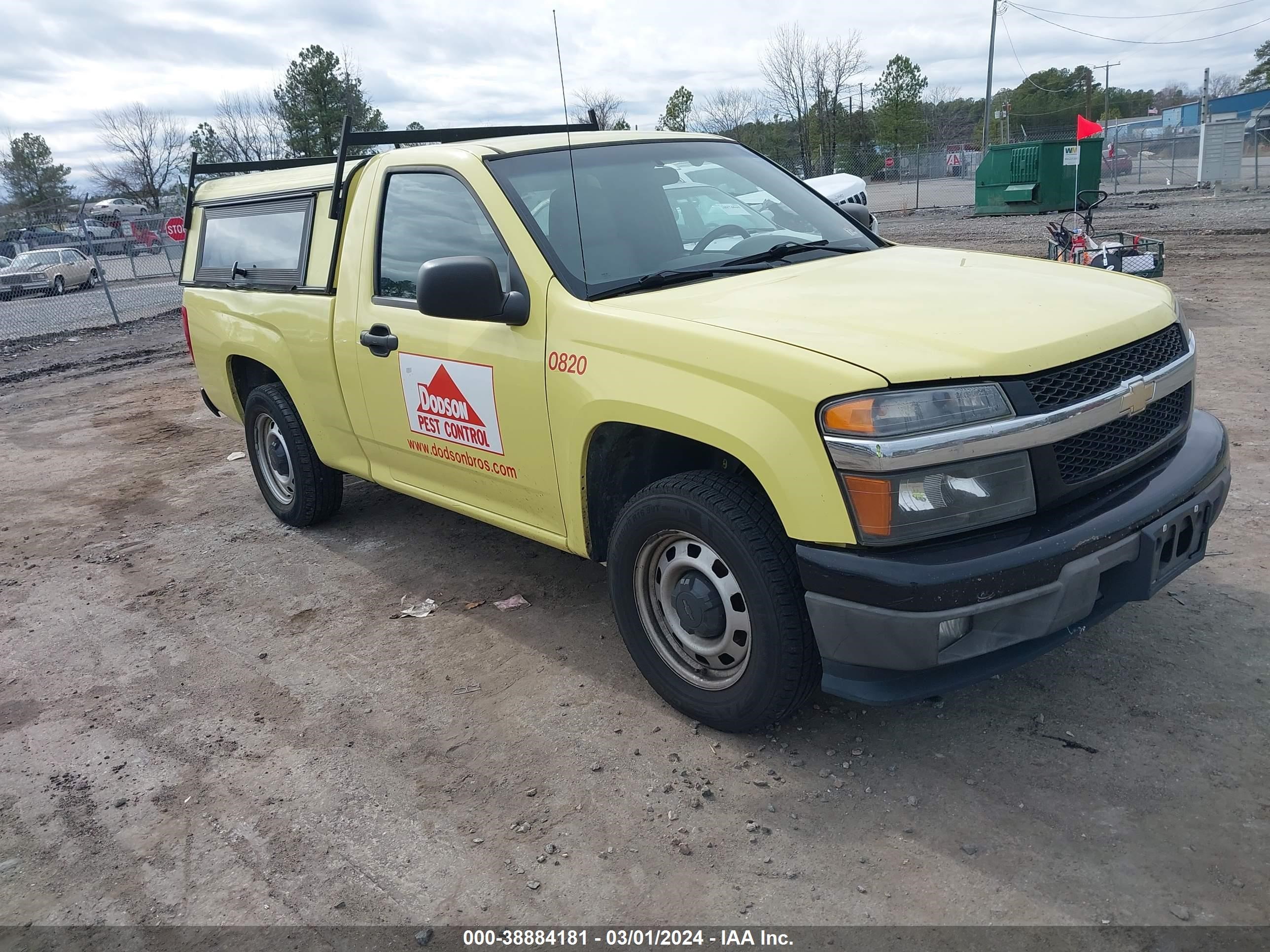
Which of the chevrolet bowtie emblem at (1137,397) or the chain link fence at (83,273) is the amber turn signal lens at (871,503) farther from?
the chain link fence at (83,273)

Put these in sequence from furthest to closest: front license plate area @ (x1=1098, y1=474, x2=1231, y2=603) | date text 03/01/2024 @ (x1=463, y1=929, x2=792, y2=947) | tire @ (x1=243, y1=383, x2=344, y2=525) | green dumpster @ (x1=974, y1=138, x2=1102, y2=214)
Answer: green dumpster @ (x1=974, y1=138, x2=1102, y2=214)
tire @ (x1=243, y1=383, x2=344, y2=525)
front license plate area @ (x1=1098, y1=474, x2=1231, y2=603)
date text 03/01/2024 @ (x1=463, y1=929, x2=792, y2=947)

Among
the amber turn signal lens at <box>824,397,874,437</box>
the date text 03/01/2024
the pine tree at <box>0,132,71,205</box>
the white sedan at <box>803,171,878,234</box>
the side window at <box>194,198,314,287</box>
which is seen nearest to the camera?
the date text 03/01/2024

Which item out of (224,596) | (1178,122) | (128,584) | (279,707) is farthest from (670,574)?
(1178,122)

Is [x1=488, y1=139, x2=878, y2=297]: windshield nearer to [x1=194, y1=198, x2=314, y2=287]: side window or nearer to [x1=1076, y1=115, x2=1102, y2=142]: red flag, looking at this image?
[x1=194, y1=198, x2=314, y2=287]: side window

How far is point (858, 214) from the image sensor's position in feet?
16.3

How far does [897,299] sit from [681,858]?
183cm

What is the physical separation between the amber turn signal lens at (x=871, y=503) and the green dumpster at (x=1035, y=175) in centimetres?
2254

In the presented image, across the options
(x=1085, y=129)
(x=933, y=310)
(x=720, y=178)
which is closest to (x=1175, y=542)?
(x=933, y=310)

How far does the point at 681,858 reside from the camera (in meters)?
2.78

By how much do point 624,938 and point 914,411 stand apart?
1.56 meters

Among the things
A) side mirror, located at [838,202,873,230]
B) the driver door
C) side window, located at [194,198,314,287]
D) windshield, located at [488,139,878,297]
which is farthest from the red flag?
the driver door

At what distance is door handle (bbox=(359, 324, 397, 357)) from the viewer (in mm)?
4199

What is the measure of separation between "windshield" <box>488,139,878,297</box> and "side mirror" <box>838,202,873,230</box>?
1.03 ft

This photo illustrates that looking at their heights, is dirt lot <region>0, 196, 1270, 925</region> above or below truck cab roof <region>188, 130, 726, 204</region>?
below
